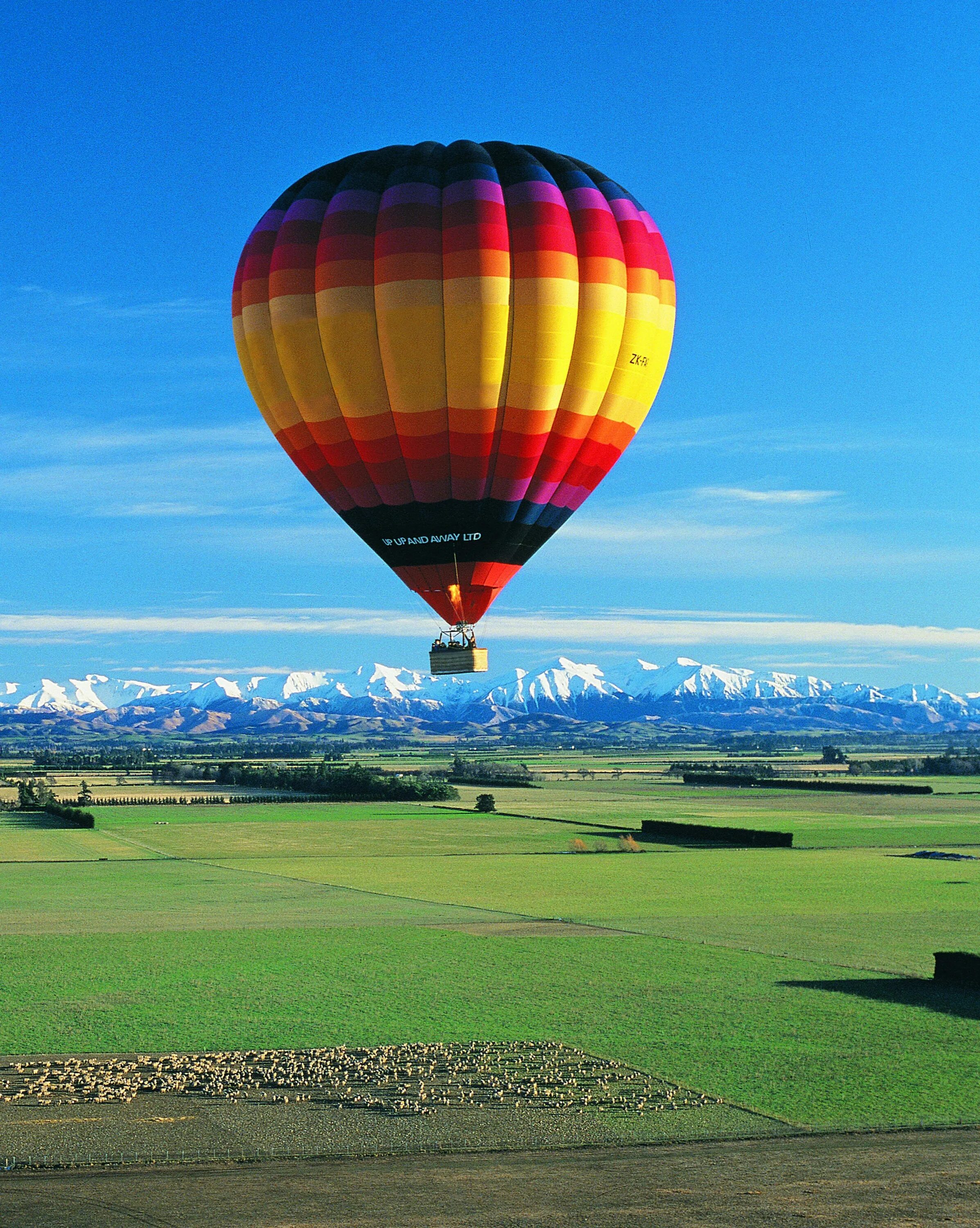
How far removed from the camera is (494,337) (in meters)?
45.5

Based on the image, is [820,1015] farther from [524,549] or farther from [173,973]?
[524,549]

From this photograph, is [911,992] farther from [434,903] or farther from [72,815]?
[72,815]

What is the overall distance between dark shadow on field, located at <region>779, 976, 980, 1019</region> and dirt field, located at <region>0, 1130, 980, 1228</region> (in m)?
9.87

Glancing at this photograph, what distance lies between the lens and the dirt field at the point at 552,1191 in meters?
18.2

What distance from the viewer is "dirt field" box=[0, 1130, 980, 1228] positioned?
18.2 m

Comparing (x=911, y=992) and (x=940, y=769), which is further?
(x=940, y=769)

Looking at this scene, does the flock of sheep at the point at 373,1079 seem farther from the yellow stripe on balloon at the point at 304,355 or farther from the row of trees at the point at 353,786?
the row of trees at the point at 353,786

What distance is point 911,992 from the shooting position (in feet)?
107

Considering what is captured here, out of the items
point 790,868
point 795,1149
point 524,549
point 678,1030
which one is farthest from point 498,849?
point 795,1149

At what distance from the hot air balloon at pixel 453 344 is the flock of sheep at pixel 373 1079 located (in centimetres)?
2164

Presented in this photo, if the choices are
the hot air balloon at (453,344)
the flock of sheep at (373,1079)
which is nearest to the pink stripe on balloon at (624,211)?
the hot air balloon at (453,344)

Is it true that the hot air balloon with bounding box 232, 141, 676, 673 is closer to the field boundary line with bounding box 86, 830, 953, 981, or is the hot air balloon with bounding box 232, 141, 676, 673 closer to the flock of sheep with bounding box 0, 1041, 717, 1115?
the field boundary line with bounding box 86, 830, 953, 981

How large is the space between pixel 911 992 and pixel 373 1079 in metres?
14.5

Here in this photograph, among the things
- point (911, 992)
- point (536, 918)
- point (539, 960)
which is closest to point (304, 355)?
point (536, 918)
